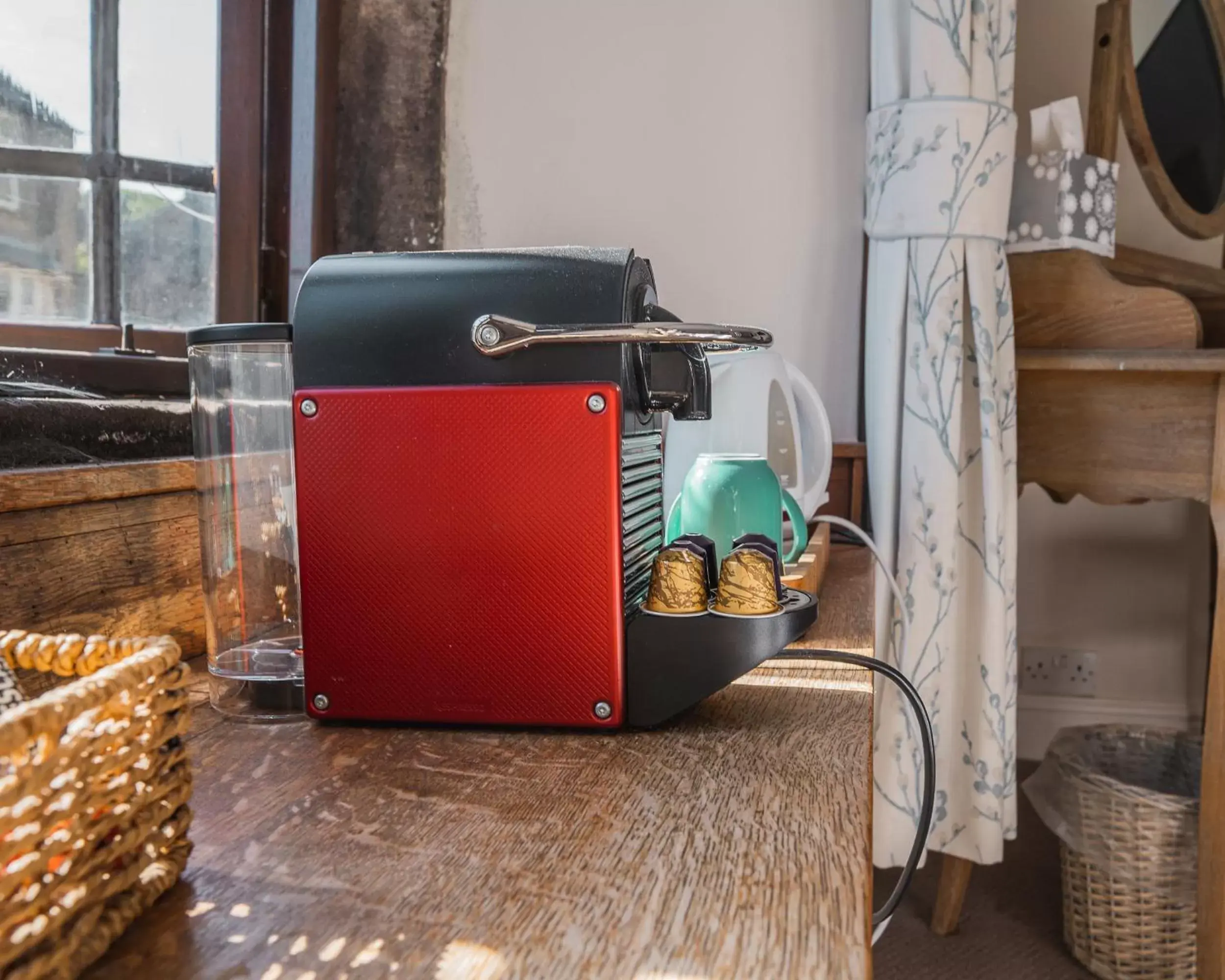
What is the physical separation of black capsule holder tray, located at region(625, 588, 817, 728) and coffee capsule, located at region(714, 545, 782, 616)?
15mm

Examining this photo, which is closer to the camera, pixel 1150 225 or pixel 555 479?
pixel 555 479

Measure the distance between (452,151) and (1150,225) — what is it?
141 centimetres

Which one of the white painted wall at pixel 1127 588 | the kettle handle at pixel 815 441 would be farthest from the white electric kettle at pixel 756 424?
the white painted wall at pixel 1127 588

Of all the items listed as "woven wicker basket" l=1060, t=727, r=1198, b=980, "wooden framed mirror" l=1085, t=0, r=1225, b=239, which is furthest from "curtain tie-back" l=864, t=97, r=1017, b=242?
"woven wicker basket" l=1060, t=727, r=1198, b=980

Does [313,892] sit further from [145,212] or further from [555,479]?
[145,212]

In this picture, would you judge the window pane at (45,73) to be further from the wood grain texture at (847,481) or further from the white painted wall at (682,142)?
the wood grain texture at (847,481)

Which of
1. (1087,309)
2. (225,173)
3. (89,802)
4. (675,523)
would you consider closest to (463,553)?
(89,802)

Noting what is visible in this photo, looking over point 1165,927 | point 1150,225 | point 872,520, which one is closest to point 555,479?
point 872,520

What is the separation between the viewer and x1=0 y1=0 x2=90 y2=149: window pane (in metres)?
0.98

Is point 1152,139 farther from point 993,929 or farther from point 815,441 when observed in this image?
point 993,929

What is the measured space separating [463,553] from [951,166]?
3.48 feet

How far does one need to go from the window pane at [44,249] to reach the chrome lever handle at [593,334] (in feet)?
2.22

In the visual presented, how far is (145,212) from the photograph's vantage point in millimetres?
1156

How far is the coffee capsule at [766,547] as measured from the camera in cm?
62
